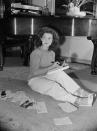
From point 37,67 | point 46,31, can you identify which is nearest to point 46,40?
point 46,31

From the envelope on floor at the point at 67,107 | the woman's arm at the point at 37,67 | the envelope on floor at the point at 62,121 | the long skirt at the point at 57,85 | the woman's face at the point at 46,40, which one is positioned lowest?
the envelope on floor at the point at 62,121

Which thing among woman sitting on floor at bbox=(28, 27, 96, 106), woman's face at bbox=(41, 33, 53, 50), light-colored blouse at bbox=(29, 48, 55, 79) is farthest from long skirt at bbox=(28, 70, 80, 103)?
woman's face at bbox=(41, 33, 53, 50)

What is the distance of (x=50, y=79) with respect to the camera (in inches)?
95.2

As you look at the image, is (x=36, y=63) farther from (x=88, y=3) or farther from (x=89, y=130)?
(x=88, y=3)

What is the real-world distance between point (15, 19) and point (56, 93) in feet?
5.49

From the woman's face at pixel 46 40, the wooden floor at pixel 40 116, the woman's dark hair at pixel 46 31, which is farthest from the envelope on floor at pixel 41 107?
the woman's dark hair at pixel 46 31

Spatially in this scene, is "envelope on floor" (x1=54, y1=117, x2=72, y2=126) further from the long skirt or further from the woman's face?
the woman's face

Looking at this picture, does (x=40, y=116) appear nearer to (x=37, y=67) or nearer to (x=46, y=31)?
(x=37, y=67)

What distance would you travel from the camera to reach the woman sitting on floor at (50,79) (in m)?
2.22

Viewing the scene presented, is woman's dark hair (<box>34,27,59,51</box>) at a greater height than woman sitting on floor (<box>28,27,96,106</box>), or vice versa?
woman's dark hair (<box>34,27,59,51</box>)

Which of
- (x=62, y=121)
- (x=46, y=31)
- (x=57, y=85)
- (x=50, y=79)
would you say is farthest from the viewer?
(x=46, y=31)

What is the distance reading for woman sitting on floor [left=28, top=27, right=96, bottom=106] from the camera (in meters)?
2.22

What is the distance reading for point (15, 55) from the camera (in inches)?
189

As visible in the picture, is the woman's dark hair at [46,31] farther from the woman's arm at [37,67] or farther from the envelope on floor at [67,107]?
the envelope on floor at [67,107]
